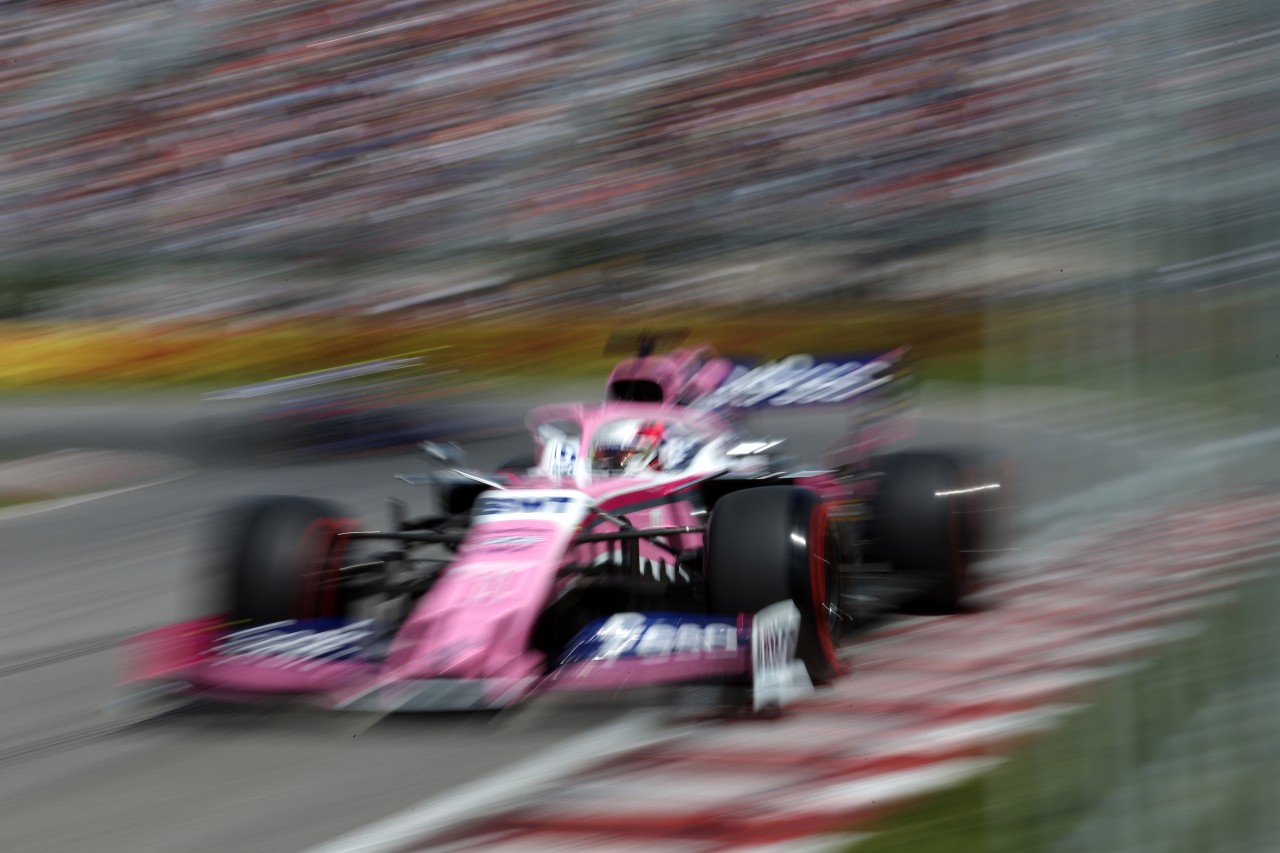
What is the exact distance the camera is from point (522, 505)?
3957 mm

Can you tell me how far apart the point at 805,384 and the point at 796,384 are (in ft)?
0.10

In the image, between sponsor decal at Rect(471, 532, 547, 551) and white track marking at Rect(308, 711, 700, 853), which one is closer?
white track marking at Rect(308, 711, 700, 853)

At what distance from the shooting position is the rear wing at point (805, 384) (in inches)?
202

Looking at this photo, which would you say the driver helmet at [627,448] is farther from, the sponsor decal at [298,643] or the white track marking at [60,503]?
the white track marking at [60,503]

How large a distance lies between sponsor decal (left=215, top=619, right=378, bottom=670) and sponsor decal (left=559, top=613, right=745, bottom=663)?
2.10 feet

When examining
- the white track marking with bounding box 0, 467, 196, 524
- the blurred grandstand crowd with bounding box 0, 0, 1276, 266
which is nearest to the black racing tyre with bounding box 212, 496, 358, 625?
the white track marking with bounding box 0, 467, 196, 524

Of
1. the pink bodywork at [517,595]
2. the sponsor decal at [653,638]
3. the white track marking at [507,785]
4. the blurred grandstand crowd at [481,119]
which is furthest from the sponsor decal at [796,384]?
the blurred grandstand crowd at [481,119]

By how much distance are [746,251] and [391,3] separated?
5945 millimetres

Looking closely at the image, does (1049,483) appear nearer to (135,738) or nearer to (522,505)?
(522,505)

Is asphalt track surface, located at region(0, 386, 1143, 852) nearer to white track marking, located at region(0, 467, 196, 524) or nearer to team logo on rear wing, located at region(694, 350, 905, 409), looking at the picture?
team logo on rear wing, located at region(694, 350, 905, 409)

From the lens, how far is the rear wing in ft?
16.9

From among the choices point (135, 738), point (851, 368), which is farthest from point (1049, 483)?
point (135, 738)

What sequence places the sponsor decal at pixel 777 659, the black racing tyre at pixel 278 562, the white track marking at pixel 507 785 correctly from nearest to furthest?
the white track marking at pixel 507 785 → the sponsor decal at pixel 777 659 → the black racing tyre at pixel 278 562

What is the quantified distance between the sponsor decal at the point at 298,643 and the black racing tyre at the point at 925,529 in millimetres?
1721
